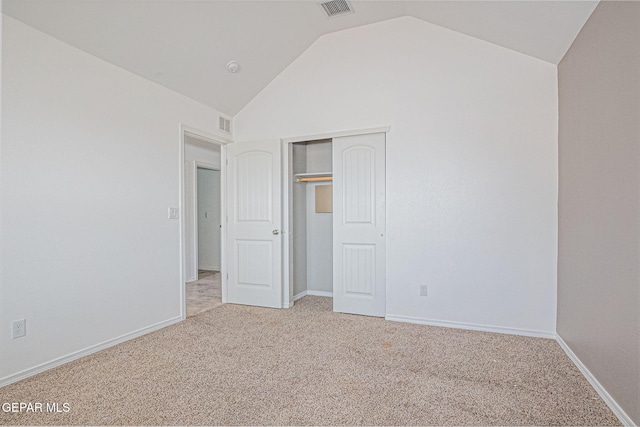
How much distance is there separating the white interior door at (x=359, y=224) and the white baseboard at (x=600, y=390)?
5.39 feet

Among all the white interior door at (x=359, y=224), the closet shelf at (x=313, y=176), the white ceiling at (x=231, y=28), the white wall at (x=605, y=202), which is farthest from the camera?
the closet shelf at (x=313, y=176)

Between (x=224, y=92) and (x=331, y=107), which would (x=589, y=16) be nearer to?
(x=331, y=107)

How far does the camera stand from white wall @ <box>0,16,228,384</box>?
2281 millimetres

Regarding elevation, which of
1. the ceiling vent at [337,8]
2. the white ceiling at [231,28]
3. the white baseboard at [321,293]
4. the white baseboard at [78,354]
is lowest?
the white baseboard at [321,293]

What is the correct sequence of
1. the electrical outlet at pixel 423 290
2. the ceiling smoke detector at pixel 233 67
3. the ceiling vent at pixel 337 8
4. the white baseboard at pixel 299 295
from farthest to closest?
the white baseboard at pixel 299 295 < the ceiling smoke detector at pixel 233 67 < the electrical outlet at pixel 423 290 < the ceiling vent at pixel 337 8

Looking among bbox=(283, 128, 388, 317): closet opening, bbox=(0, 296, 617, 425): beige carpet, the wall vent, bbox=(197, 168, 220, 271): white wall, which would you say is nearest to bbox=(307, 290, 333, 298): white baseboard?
bbox=(283, 128, 388, 317): closet opening

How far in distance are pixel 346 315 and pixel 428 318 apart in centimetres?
87

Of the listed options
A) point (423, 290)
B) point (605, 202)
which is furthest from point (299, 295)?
point (605, 202)

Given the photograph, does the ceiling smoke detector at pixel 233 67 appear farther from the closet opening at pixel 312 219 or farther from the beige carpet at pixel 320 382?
the beige carpet at pixel 320 382

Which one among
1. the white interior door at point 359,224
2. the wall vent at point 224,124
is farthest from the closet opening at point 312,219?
the wall vent at point 224,124

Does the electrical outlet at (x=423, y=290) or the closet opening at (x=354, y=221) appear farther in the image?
the closet opening at (x=354, y=221)

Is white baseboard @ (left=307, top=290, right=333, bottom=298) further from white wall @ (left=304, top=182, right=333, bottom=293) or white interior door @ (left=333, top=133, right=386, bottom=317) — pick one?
white interior door @ (left=333, top=133, right=386, bottom=317)

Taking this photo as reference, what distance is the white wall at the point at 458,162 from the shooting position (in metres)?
3.07

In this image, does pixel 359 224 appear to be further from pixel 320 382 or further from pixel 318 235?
pixel 320 382
